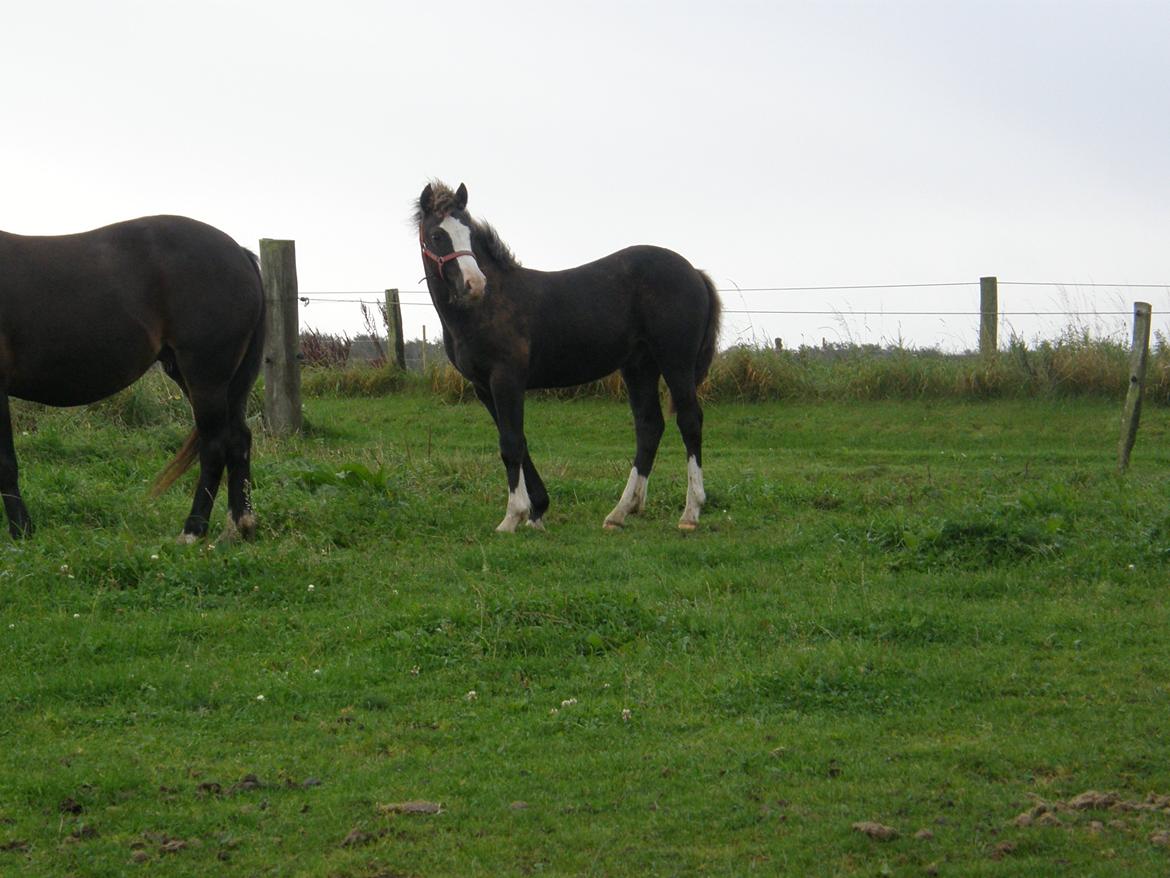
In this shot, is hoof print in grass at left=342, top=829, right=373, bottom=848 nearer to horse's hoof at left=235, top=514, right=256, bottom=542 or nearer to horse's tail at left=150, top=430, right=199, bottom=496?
horse's hoof at left=235, top=514, right=256, bottom=542

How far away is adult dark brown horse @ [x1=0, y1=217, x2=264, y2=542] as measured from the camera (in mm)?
7875

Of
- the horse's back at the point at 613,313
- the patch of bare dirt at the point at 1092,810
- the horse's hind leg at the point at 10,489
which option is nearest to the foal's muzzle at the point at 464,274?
the horse's back at the point at 613,313

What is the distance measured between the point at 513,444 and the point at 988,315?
999 cm

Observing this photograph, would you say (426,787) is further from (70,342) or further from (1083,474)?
(1083,474)

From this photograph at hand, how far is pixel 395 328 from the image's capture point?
18.2 m

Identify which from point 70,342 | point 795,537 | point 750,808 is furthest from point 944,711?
point 70,342

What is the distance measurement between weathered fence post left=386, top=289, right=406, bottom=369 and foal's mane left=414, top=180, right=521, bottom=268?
8.76m

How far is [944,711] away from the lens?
17.0ft

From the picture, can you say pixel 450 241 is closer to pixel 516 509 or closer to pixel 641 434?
pixel 516 509

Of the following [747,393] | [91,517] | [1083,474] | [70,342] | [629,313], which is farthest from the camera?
[747,393]

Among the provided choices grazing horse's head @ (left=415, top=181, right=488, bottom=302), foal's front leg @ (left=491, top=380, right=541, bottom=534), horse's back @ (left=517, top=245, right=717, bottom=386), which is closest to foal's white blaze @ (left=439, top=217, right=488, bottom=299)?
grazing horse's head @ (left=415, top=181, right=488, bottom=302)

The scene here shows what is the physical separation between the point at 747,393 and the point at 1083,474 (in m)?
5.42

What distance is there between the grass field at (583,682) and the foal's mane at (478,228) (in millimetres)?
1807

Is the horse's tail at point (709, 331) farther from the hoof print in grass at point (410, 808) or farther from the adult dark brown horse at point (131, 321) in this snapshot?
the hoof print in grass at point (410, 808)
